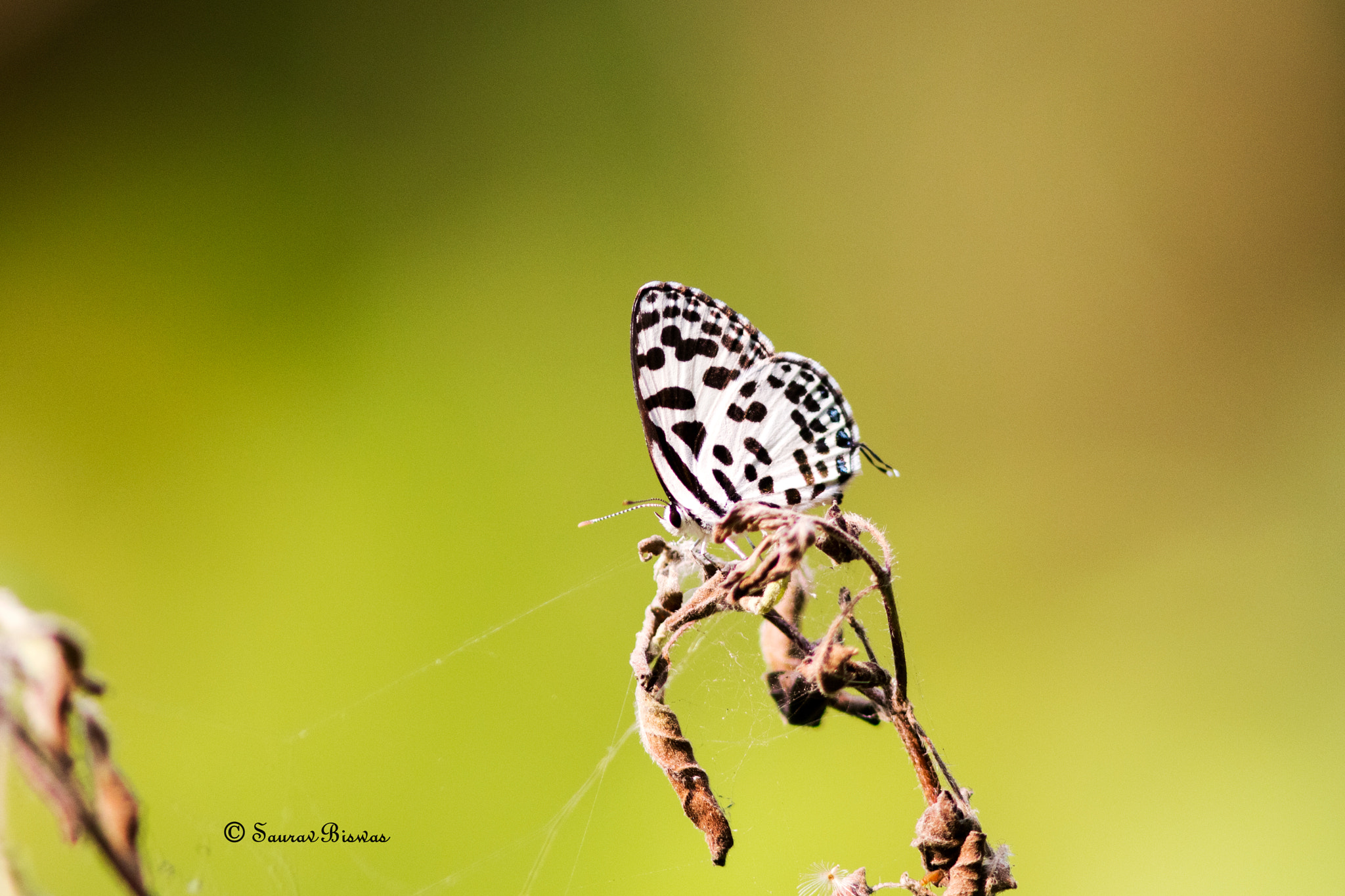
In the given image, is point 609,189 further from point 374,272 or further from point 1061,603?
point 1061,603

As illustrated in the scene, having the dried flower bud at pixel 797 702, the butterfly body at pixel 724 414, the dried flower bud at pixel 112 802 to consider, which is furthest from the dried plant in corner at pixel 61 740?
the butterfly body at pixel 724 414

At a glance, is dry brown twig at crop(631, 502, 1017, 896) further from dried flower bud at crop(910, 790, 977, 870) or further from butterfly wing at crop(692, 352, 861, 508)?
butterfly wing at crop(692, 352, 861, 508)

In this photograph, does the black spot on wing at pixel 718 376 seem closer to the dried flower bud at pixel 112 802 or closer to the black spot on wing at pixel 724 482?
the black spot on wing at pixel 724 482

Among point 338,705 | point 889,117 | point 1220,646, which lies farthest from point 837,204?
point 338,705

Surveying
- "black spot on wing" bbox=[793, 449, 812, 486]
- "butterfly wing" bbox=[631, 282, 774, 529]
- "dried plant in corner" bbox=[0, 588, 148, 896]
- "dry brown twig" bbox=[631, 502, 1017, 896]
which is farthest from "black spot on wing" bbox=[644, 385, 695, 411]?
"dried plant in corner" bbox=[0, 588, 148, 896]

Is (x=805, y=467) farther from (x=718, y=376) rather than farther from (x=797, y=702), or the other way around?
(x=797, y=702)
